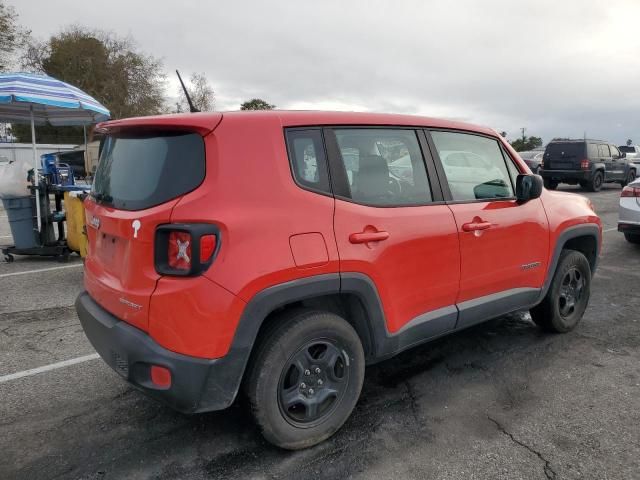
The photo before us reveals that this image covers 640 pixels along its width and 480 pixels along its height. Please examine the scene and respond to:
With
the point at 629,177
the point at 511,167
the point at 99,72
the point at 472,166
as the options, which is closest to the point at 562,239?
the point at 511,167

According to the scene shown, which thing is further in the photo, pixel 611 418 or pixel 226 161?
pixel 611 418

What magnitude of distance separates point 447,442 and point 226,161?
6.28 ft

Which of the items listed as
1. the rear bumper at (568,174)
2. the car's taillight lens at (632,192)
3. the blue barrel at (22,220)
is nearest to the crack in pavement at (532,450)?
the car's taillight lens at (632,192)

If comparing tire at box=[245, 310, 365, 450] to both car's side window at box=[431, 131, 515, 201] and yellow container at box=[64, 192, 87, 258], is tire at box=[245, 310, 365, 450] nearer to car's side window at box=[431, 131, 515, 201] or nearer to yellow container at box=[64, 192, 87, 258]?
car's side window at box=[431, 131, 515, 201]

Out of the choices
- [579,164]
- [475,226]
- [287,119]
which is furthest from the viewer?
[579,164]

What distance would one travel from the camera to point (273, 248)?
2.32 metres

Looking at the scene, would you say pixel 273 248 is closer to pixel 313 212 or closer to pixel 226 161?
pixel 313 212

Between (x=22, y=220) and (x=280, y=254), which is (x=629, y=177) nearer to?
(x=22, y=220)

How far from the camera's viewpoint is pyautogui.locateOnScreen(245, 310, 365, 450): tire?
2420 millimetres

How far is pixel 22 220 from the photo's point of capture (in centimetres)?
719

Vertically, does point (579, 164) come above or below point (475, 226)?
above

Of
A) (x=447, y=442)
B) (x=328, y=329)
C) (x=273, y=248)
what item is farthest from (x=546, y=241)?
(x=273, y=248)

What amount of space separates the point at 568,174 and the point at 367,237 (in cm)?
1732

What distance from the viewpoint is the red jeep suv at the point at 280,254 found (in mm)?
2238
